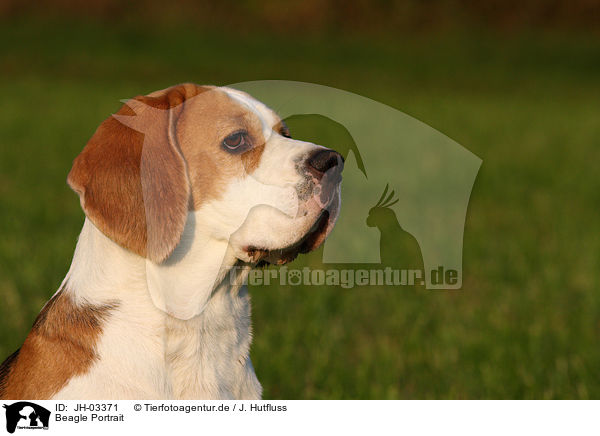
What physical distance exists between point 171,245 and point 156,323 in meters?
0.36

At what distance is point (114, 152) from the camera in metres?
3.40

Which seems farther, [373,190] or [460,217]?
[460,217]

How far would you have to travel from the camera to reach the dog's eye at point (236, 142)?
11.7 feet

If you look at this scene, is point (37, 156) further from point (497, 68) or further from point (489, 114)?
point (497, 68)

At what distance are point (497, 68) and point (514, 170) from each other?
28.9 meters

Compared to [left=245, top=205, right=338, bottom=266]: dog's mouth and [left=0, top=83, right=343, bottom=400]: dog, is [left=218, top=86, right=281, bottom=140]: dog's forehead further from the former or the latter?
[left=245, top=205, right=338, bottom=266]: dog's mouth

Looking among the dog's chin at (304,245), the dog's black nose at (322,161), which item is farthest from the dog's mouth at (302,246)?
the dog's black nose at (322,161)

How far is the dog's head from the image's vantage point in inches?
132

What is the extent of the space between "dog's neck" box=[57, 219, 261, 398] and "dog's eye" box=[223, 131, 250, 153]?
41 centimetres

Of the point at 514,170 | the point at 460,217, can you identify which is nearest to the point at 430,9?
the point at 514,170
